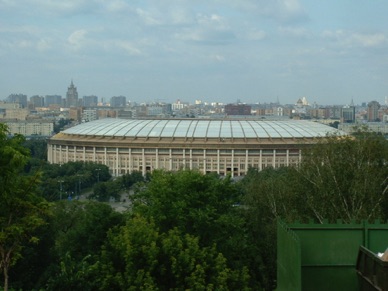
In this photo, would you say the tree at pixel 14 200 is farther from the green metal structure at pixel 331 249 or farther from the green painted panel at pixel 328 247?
the green painted panel at pixel 328 247

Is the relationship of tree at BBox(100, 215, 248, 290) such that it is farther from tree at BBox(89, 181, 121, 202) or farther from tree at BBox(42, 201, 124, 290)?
tree at BBox(89, 181, 121, 202)

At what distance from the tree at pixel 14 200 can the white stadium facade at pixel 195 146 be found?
51970 millimetres

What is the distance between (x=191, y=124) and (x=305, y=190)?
5282 cm

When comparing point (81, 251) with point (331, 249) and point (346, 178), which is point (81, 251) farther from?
point (331, 249)

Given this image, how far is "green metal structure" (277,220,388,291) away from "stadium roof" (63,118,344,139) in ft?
188

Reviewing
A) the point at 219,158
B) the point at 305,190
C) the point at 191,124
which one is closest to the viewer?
the point at 305,190

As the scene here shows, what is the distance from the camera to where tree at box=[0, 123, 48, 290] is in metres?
13.3

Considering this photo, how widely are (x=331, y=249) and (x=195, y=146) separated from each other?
189ft

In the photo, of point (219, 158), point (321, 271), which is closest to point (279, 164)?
point (219, 158)

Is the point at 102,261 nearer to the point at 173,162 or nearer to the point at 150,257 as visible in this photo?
the point at 150,257

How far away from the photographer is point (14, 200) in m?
13.6

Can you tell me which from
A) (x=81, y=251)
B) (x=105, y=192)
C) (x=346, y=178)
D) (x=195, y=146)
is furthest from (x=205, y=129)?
(x=81, y=251)

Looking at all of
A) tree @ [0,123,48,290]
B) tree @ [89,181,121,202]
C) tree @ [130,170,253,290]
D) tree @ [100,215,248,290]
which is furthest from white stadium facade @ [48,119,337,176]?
tree @ [0,123,48,290]

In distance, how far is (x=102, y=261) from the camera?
16.6 m
